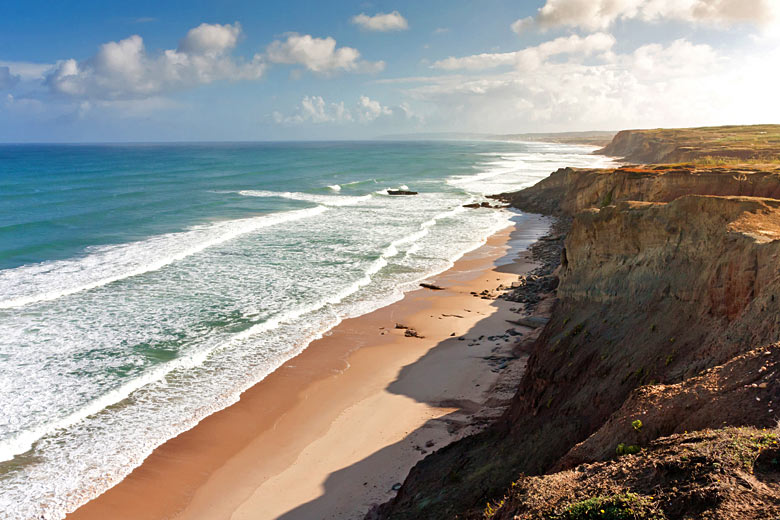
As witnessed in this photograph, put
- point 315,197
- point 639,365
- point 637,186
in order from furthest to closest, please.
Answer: point 315,197
point 637,186
point 639,365

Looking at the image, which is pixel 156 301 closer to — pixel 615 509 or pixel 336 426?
pixel 336 426

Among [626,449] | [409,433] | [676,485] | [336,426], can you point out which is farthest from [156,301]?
[676,485]

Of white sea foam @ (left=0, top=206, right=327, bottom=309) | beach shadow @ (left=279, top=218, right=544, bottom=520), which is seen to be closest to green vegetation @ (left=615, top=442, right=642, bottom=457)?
beach shadow @ (left=279, top=218, right=544, bottom=520)

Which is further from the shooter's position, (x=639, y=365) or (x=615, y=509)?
(x=639, y=365)

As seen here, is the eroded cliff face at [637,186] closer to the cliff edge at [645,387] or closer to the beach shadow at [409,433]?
the cliff edge at [645,387]

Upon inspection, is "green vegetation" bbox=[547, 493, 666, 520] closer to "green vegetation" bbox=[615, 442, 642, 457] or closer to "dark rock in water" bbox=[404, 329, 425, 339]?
"green vegetation" bbox=[615, 442, 642, 457]

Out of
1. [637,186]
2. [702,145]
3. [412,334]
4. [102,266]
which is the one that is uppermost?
[702,145]

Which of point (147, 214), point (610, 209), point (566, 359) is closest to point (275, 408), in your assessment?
point (566, 359)

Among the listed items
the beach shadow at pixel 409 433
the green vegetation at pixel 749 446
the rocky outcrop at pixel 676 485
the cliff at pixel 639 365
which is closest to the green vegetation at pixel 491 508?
the cliff at pixel 639 365
